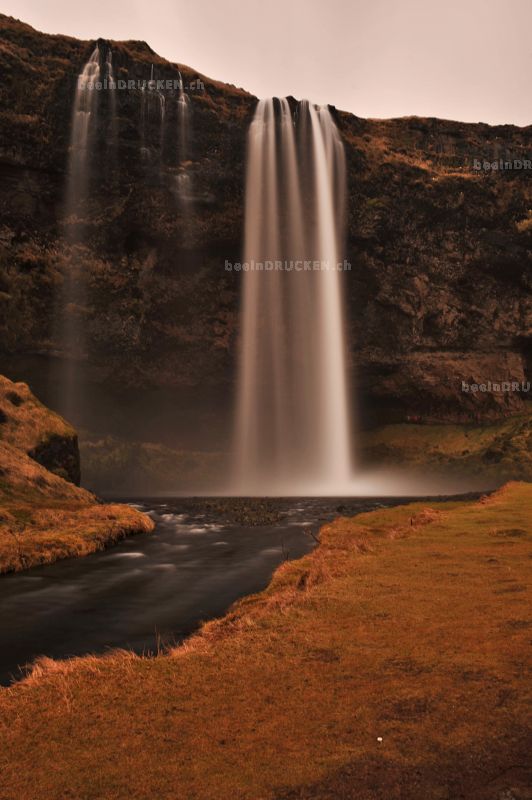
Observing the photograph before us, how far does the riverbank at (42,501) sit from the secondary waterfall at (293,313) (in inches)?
1123

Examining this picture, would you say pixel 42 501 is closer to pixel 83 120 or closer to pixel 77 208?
pixel 77 208

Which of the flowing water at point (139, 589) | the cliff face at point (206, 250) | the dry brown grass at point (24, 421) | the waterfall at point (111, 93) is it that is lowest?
the flowing water at point (139, 589)

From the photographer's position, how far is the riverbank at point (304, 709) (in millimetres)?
5152

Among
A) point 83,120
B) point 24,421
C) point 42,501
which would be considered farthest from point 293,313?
point 42,501

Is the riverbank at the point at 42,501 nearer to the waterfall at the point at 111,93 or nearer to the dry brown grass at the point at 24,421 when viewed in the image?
the dry brown grass at the point at 24,421

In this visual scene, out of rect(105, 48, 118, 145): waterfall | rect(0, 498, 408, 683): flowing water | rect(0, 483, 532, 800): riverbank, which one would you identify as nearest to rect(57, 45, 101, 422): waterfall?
rect(105, 48, 118, 145): waterfall

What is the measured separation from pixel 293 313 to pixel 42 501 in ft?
139

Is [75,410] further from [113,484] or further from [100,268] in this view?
[100,268]

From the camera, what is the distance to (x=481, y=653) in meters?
7.85

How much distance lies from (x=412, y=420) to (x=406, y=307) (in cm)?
1487

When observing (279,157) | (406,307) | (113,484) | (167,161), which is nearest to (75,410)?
(113,484)

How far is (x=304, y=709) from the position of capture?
6.57m

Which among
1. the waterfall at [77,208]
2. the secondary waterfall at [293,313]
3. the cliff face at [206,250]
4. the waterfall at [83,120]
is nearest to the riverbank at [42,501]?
the waterfall at [77,208]

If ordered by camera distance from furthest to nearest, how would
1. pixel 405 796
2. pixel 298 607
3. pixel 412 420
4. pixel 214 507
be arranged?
pixel 412 420 < pixel 214 507 < pixel 298 607 < pixel 405 796
